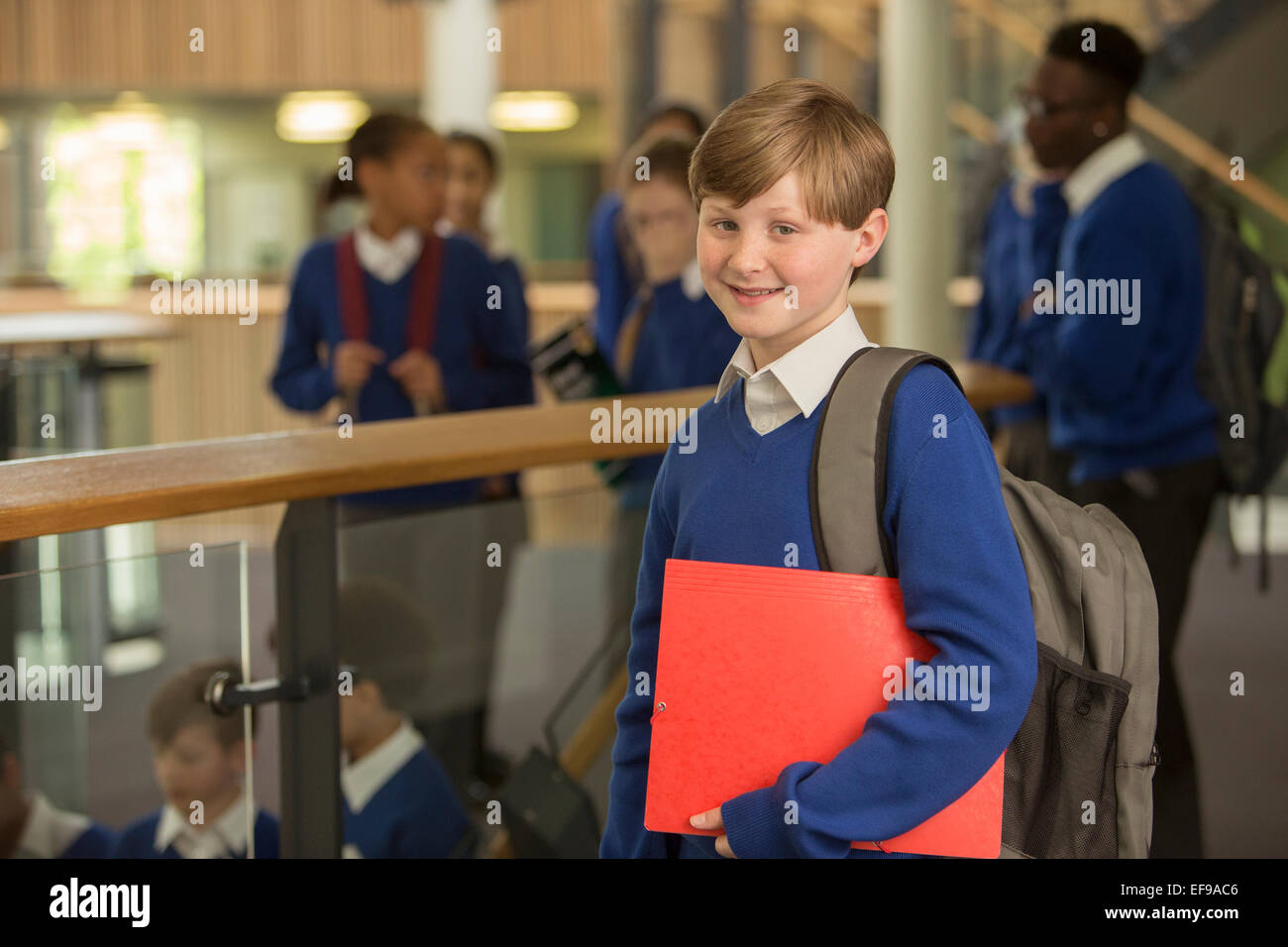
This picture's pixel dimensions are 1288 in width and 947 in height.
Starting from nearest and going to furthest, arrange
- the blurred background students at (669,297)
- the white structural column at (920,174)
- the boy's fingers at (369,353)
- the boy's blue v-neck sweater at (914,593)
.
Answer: the boy's blue v-neck sweater at (914,593), the blurred background students at (669,297), the boy's fingers at (369,353), the white structural column at (920,174)

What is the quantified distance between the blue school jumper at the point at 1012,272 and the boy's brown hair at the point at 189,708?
4.56 ft

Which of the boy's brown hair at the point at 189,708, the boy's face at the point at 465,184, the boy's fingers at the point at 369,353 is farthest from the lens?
the boy's face at the point at 465,184

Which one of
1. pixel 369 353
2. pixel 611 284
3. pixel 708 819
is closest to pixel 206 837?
pixel 708 819

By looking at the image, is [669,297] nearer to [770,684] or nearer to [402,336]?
[402,336]

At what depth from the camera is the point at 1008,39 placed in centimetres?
634

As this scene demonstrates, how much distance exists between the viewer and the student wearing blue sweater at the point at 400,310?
121 inches

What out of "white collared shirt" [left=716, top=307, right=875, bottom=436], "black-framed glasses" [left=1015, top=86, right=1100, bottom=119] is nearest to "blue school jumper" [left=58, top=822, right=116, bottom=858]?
"white collared shirt" [left=716, top=307, right=875, bottom=436]

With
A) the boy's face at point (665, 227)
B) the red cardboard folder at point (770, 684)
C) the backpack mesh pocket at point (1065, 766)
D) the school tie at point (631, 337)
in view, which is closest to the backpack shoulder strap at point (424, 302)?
the school tie at point (631, 337)

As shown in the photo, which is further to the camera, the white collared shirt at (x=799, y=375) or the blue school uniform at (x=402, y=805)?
the blue school uniform at (x=402, y=805)

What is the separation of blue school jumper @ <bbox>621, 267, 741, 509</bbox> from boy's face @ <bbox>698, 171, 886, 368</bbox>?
151cm

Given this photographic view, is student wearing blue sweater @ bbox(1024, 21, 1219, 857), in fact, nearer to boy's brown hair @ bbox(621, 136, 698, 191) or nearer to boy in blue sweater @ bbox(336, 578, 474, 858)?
boy's brown hair @ bbox(621, 136, 698, 191)

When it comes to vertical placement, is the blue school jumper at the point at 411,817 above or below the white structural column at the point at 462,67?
below

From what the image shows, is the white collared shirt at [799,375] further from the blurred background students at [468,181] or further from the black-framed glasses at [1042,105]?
the blurred background students at [468,181]

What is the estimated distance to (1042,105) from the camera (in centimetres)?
240
